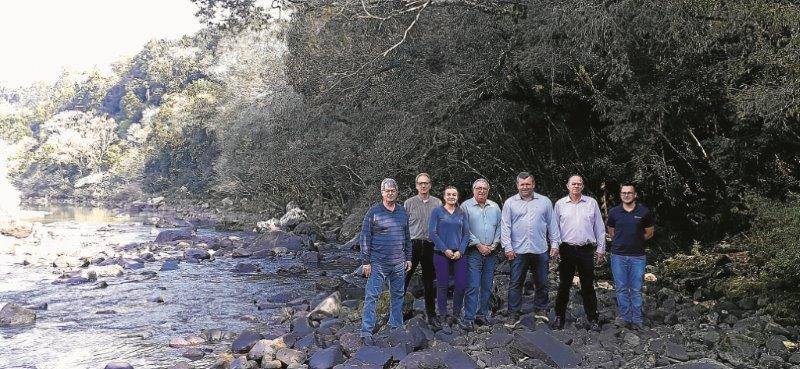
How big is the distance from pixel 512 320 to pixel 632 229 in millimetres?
1735

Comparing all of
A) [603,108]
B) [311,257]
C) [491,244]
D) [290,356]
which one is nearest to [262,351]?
[290,356]

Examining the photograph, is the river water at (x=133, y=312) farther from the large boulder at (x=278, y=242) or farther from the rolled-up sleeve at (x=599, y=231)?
the rolled-up sleeve at (x=599, y=231)

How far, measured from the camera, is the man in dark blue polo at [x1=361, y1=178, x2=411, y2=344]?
6.44m

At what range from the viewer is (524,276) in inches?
→ 286

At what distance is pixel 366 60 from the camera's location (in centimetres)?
1340

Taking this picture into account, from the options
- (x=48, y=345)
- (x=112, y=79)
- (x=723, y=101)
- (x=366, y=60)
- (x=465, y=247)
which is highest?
(x=112, y=79)

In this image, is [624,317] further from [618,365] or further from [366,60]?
[366,60]

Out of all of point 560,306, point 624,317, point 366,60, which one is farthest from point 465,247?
point 366,60

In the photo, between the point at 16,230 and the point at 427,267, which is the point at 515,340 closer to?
the point at 427,267

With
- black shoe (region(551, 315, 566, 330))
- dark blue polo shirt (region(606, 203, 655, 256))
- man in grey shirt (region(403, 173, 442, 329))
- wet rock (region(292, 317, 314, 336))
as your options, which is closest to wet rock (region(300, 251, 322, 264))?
wet rock (region(292, 317, 314, 336))

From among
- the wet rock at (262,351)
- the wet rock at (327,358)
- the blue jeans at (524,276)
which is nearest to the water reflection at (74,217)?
the wet rock at (262,351)

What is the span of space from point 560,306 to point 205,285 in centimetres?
950

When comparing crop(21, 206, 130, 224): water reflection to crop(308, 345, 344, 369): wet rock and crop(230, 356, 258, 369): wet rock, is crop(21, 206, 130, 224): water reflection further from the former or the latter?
crop(308, 345, 344, 369): wet rock

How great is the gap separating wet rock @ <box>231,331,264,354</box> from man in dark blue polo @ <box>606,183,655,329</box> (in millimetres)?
4561
